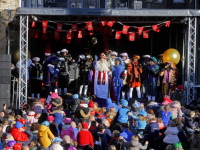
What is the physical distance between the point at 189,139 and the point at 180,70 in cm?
938

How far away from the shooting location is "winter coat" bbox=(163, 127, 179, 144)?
911cm

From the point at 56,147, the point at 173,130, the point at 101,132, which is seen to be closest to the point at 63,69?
the point at 101,132

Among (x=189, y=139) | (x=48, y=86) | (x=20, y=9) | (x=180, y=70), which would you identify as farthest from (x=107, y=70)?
(x=189, y=139)

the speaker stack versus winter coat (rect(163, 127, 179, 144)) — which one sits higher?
the speaker stack

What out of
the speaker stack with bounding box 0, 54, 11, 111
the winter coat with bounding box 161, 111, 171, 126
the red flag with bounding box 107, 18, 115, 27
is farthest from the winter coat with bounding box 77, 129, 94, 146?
the red flag with bounding box 107, 18, 115, 27

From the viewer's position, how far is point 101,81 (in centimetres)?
1502

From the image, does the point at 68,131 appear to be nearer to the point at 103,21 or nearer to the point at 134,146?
the point at 134,146

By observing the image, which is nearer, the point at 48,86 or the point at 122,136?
the point at 122,136

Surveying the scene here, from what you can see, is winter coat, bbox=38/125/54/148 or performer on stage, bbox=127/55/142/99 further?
performer on stage, bbox=127/55/142/99

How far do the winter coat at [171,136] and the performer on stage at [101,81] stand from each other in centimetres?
581

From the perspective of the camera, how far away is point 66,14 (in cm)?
1488

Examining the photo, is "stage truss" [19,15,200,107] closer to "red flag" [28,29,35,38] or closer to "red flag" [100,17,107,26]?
"red flag" [100,17,107,26]

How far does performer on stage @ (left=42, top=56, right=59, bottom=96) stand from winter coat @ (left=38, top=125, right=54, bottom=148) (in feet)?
21.0

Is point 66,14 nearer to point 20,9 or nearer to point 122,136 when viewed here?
point 20,9
